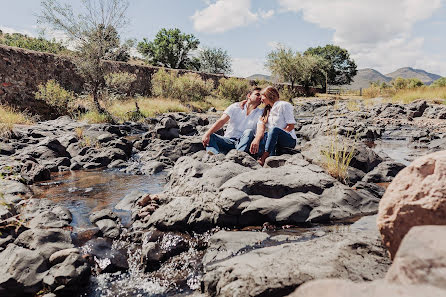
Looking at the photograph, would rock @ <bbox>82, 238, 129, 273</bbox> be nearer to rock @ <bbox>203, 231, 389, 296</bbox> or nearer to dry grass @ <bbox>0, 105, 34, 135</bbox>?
rock @ <bbox>203, 231, 389, 296</bbox>

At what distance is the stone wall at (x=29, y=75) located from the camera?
19078mm

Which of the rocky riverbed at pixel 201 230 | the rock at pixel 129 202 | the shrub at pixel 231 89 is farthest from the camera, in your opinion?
the shrub at pixel 231 89

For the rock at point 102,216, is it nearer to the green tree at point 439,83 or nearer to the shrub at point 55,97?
the shrub at point 55,97

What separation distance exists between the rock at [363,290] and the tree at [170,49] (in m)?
54.8

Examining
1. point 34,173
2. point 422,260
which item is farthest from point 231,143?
point 422,260

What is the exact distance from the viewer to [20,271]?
309 cm

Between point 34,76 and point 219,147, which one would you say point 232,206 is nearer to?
point 219,147

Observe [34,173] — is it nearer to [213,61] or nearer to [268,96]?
[268,96]

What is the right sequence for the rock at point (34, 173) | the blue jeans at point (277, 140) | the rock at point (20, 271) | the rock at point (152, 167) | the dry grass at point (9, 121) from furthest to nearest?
the dry grass at point (9, 121) → the rock at point (152, 167) → the rock at point (34, 173) → the blue jeans at point (277, 140) → the rock at point (20, 271)

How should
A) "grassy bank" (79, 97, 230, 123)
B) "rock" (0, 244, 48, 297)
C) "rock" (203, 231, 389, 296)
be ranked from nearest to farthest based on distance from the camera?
1. "rock" (203, 231, 389, 296)
2. "rock" (0, 244, 48, 297)
3. "grassy bank" (79, 97, 230, 123)

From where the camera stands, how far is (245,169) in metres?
5.29

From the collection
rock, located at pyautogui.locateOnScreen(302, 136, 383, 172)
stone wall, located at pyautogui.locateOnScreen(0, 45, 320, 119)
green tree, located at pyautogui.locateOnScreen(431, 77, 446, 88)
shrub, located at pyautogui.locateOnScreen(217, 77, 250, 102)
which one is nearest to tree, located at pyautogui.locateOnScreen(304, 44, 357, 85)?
green tree, located at pyautogui.locateOnScreen(431, 77, 446, 88)

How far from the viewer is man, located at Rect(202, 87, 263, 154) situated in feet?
21.5

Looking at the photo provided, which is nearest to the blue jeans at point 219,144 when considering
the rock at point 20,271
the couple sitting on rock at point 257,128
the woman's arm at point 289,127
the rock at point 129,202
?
the couple sitting on rock at point 257,128
